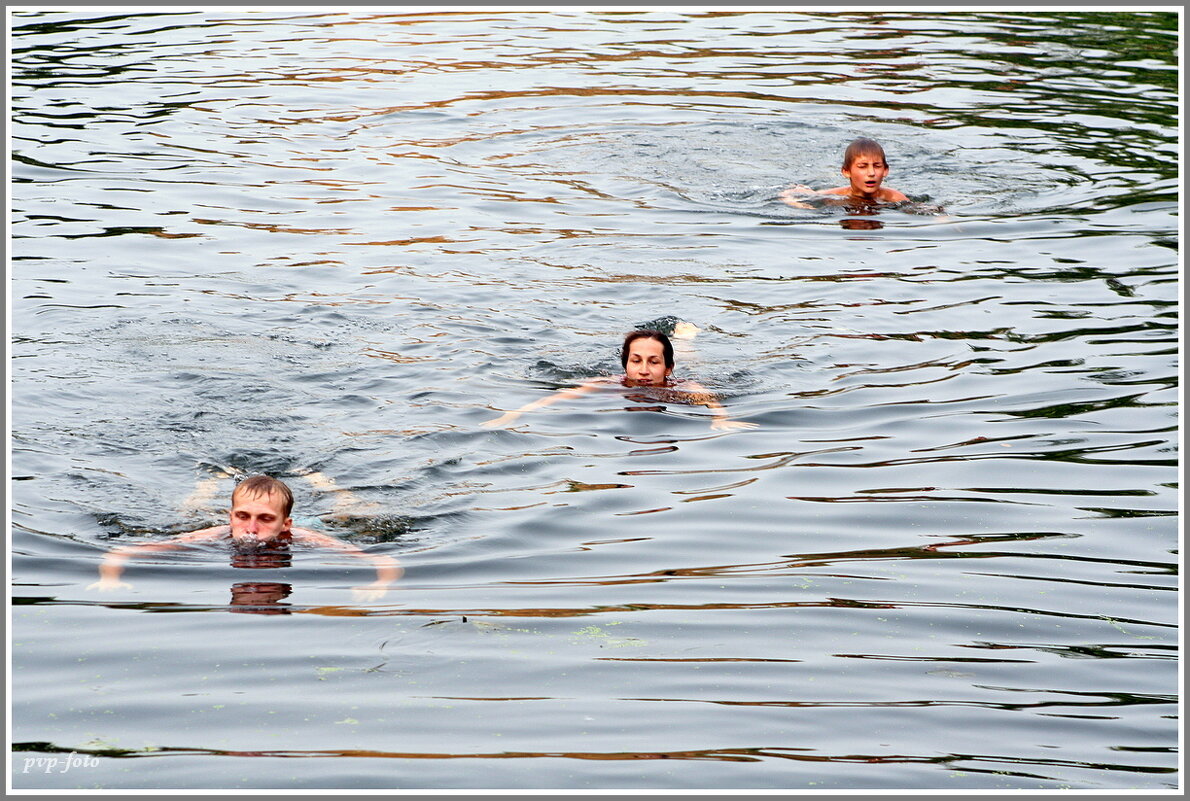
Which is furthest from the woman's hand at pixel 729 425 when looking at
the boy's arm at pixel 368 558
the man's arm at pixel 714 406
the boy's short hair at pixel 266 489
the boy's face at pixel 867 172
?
the boy's face at pixel 867 172

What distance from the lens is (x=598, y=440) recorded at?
32.1 feet

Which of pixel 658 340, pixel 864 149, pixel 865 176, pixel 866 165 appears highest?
pixel 864 149

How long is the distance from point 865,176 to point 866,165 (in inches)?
5.2

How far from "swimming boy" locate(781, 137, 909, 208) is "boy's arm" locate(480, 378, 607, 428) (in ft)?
18.9

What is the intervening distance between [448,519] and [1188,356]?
234 inches

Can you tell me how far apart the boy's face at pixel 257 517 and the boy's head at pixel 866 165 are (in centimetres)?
931

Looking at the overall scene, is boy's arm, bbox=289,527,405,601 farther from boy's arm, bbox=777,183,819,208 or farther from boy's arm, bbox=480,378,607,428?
boy's arm, bbox=777,183,819,208

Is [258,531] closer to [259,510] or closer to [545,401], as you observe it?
[259,510]

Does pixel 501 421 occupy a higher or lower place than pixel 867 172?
lower

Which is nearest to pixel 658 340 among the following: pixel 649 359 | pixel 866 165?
pixel 649 359

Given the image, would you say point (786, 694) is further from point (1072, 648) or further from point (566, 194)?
point (566, 194)

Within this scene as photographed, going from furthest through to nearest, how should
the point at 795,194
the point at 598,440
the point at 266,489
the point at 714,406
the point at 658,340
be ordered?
the point at 795,194 → the point at 658,340 → the point at 714,406 → the point at 598,440 → the point at 266,489

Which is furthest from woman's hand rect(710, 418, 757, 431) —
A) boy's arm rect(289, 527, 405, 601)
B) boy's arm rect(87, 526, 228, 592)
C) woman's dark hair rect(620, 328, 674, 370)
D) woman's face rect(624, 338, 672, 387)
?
boy's arm rect(87, 526, 228, 592)

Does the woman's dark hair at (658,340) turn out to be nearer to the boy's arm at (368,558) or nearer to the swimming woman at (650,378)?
the swimming woman at (650,378)
